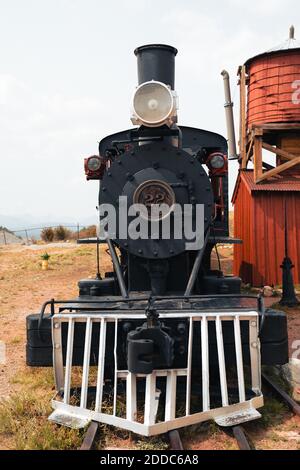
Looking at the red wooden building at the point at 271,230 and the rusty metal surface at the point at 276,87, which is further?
the rusty metal surface at the point at 276,87

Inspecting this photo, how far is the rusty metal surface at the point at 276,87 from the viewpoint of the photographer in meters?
13.2

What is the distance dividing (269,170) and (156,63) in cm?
850

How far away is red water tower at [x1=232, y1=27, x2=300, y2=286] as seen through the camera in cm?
1145

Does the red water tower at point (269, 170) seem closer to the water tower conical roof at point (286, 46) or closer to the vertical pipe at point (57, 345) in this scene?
the water tower conical roof at point (286, 46)

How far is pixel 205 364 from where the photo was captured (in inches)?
139

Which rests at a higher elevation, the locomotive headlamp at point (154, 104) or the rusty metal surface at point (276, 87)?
the rusty metal surface at point (276, 87)

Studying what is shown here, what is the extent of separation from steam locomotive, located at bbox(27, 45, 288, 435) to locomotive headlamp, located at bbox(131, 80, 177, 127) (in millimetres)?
10

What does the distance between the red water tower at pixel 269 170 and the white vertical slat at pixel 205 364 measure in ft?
25.5

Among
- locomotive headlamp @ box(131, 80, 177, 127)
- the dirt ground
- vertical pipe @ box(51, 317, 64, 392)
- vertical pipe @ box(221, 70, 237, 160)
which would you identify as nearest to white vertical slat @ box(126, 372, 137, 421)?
the dirt ground

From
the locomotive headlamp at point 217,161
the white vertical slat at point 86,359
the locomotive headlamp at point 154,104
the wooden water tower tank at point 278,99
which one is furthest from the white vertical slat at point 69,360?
the wooden water tower tank at point 278,99

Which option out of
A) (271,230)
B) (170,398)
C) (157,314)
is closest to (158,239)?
(157,314)
